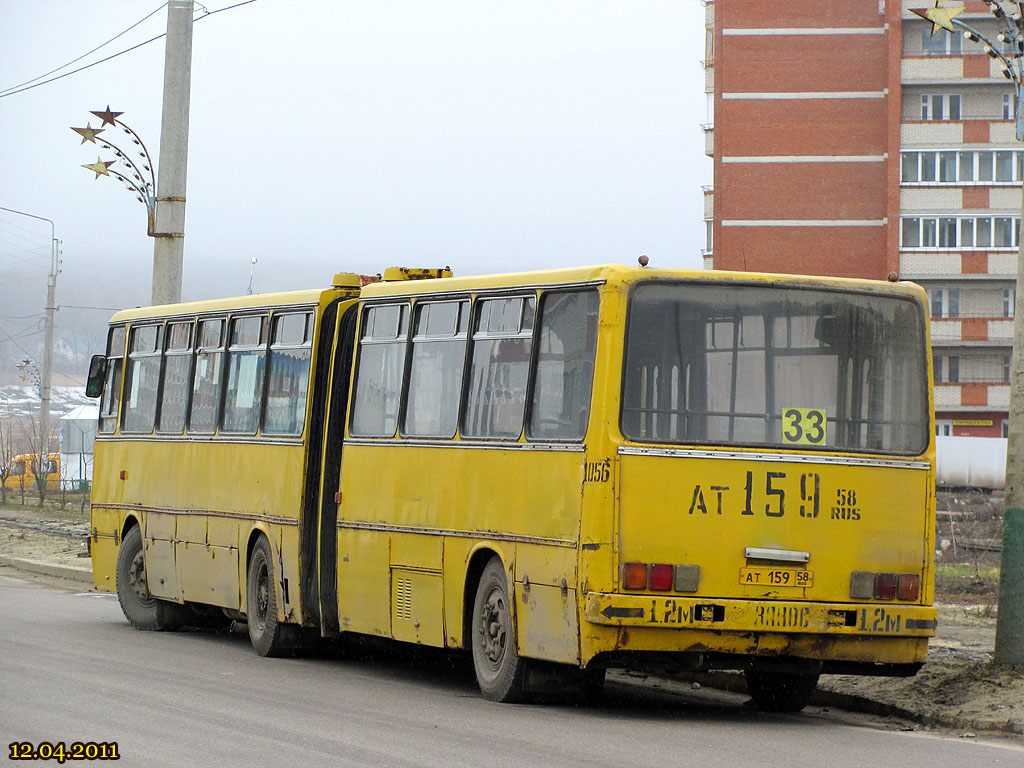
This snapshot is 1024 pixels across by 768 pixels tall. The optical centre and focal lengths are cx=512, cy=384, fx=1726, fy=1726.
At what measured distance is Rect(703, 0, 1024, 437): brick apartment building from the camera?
244 feet

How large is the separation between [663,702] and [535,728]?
8.08 feet

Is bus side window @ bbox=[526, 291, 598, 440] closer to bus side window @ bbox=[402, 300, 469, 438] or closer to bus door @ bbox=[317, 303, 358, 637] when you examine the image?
bus side window @ bbox=[402, 300, 469, 438]

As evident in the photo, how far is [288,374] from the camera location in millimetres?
16141

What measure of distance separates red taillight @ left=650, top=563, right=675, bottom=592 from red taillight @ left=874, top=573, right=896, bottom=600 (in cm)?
148

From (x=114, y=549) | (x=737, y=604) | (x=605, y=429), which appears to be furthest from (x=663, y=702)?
(x=114, y=549)

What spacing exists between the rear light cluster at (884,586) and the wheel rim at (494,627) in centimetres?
244

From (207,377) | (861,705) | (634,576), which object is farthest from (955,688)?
(207,377)

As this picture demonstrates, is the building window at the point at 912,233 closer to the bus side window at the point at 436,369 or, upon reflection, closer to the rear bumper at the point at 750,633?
the bus side window at the point at 436,369


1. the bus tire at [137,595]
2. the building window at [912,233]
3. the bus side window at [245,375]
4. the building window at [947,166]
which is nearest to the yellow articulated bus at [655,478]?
the bus side window at [245,375]

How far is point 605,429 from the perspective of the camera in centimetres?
1117

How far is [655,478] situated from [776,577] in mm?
1057

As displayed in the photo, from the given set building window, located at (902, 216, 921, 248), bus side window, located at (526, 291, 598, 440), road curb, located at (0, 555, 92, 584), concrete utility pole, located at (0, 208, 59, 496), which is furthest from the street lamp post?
building window, located at (902, 216, 921, 248)

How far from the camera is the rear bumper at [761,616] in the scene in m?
10.9

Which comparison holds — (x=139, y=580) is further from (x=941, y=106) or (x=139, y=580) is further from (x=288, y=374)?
(x=941, y=106)
